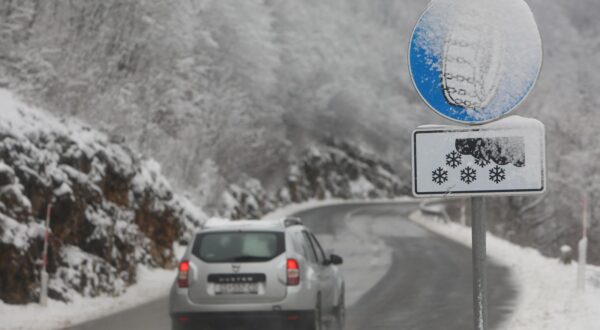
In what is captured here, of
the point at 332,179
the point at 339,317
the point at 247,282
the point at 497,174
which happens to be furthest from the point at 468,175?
the point at 332,179

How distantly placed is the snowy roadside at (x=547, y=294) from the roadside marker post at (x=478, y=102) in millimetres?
9150

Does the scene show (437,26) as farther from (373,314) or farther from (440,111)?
(373,314)

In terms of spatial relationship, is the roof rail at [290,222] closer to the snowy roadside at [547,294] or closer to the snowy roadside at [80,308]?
the snowy roadside at [547,294]

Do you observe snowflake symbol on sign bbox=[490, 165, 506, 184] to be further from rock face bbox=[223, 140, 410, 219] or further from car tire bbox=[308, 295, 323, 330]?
rock face bbox=[223, 140, 410, 219]

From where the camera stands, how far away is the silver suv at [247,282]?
10406mm

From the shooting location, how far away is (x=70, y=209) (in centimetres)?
1708

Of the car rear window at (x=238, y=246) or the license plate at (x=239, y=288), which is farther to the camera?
the car rear window at (x=238, y=246)

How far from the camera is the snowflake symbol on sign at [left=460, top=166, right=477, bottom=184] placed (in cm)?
422

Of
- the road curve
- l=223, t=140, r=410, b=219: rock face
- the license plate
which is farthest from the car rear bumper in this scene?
l=223, t=140, r=410, b=219: rock face

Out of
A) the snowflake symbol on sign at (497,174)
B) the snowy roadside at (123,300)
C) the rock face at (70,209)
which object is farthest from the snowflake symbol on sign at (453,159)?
the rock face at (70,209)

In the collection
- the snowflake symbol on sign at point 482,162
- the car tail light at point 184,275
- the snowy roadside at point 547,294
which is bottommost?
the snowy roadside at point 547,294

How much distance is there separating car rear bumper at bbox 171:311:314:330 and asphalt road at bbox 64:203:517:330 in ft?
11.6

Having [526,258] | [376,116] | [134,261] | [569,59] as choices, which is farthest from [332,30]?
[134,261]

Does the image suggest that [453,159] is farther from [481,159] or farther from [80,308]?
[80,308]
